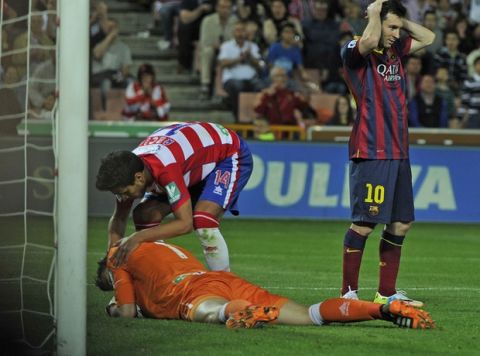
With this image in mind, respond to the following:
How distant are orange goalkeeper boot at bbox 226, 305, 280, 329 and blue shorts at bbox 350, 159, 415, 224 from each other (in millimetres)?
1491

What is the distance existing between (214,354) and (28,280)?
118 cm

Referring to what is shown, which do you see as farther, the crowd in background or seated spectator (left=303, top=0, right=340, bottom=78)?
seated spectator (left=303, top=0, right=340, bottom=78)

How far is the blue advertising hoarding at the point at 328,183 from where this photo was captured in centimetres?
1667

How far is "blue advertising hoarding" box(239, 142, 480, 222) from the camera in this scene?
16.7 m

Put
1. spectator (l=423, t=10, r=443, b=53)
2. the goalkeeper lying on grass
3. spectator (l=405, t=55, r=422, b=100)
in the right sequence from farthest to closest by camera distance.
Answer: spectator (l=423, t=10, r=443, b=53) < spectator (l=405, t=55, r=422, b=100) < the goalkeeper lying on grass

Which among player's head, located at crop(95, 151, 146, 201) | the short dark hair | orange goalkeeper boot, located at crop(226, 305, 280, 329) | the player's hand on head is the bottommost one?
orange goalkeeper boot, located at crop(226, 305, 280, 329)

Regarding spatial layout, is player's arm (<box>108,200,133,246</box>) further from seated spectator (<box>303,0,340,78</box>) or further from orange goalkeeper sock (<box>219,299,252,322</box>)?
seated spectator (<box>303,0,340,78</box>)

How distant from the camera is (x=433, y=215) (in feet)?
55.3

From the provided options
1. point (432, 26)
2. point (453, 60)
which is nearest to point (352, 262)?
point (453, 60)

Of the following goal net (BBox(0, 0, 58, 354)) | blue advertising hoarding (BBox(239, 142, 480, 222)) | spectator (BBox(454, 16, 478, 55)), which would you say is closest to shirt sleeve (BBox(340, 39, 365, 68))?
goal net (BBox(0, 0, 58, 354))

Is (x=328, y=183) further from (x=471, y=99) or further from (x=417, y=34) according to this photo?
(x=417, y=34)

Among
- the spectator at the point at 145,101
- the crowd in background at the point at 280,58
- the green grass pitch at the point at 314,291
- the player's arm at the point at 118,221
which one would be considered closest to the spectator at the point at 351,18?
the crowd in background at the point at 280,58

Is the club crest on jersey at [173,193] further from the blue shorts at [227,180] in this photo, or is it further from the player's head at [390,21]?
the player's head at [390,21]

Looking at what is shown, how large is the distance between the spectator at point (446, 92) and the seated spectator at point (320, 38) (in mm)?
1778
